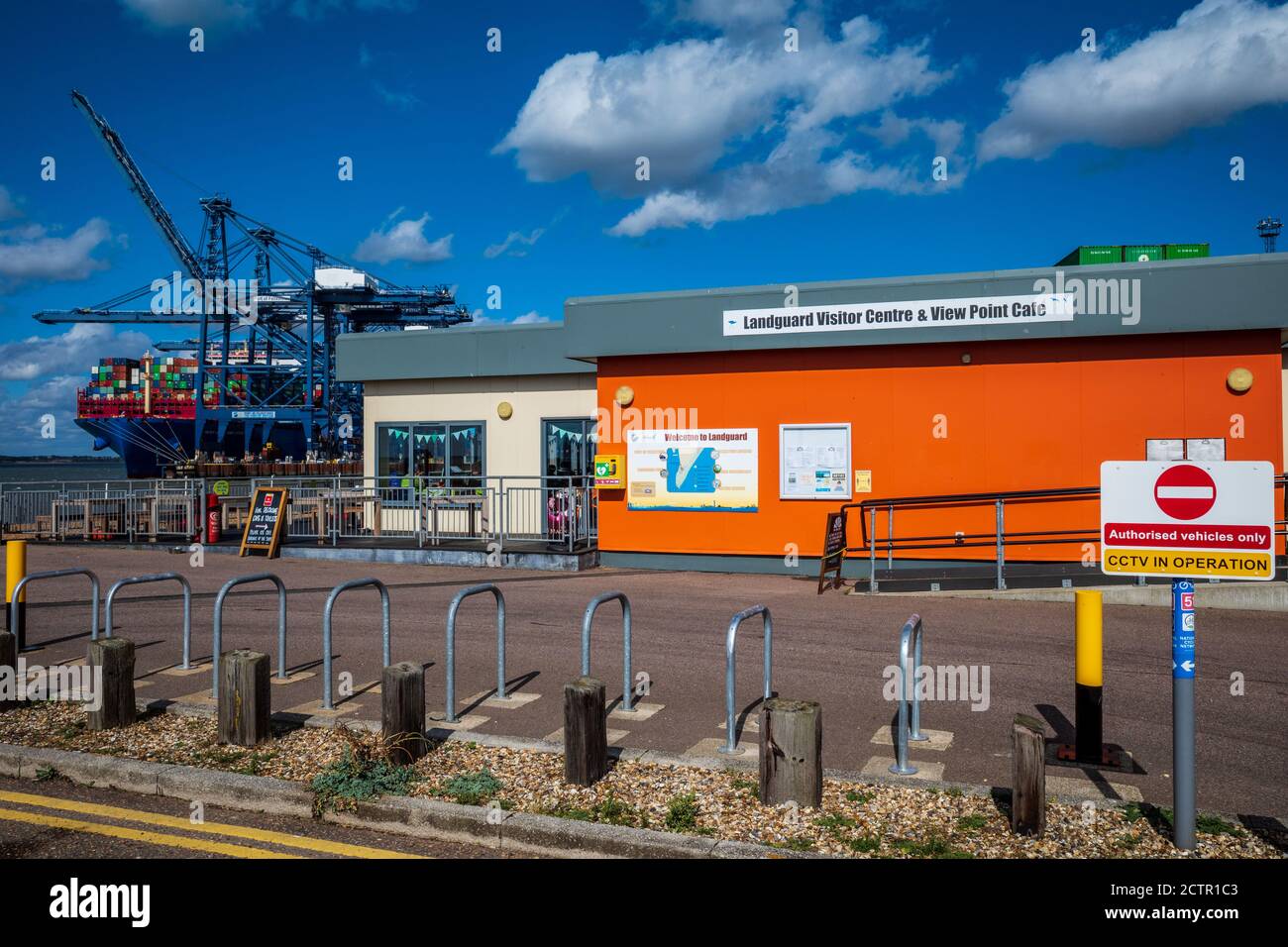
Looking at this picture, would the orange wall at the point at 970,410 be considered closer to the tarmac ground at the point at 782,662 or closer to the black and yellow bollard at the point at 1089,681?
the tarmac ground at the point at 782,662

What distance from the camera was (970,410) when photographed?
1480cm

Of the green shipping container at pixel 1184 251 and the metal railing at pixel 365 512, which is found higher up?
the green shipping container at pixel 1184 251

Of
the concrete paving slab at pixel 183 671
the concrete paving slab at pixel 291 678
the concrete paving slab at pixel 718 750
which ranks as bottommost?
the concrete paving slab at pixel 718 750

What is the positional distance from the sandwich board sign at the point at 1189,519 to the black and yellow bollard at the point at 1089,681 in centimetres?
133

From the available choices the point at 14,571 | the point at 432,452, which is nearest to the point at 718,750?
the point at 14,571

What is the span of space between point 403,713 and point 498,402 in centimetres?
1464

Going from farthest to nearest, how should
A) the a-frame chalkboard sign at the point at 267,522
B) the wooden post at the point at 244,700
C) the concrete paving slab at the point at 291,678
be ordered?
the a-frame chalkboard sign at the point at 267,522, the concrete paving slab at the point at 291,678, the wooden post at the point at 244,700

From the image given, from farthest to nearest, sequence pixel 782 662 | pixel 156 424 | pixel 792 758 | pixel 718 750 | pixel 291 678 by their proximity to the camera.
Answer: pixel 156 424
pixel 782 662
pixel 291 678
pixel 718 750
pixel 792 758

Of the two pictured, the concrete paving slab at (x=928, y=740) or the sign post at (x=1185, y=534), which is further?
the concrete paving slab at (x=928, y=740)

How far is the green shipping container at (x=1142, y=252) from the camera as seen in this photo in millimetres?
16766

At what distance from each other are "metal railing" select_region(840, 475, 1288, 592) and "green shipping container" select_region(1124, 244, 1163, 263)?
16.9 feet

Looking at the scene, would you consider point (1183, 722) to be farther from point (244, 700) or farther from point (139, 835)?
point (244, 700)

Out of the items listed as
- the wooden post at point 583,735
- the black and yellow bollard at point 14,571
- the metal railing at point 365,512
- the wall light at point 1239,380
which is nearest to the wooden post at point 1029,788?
the wooden post at point 583,735
